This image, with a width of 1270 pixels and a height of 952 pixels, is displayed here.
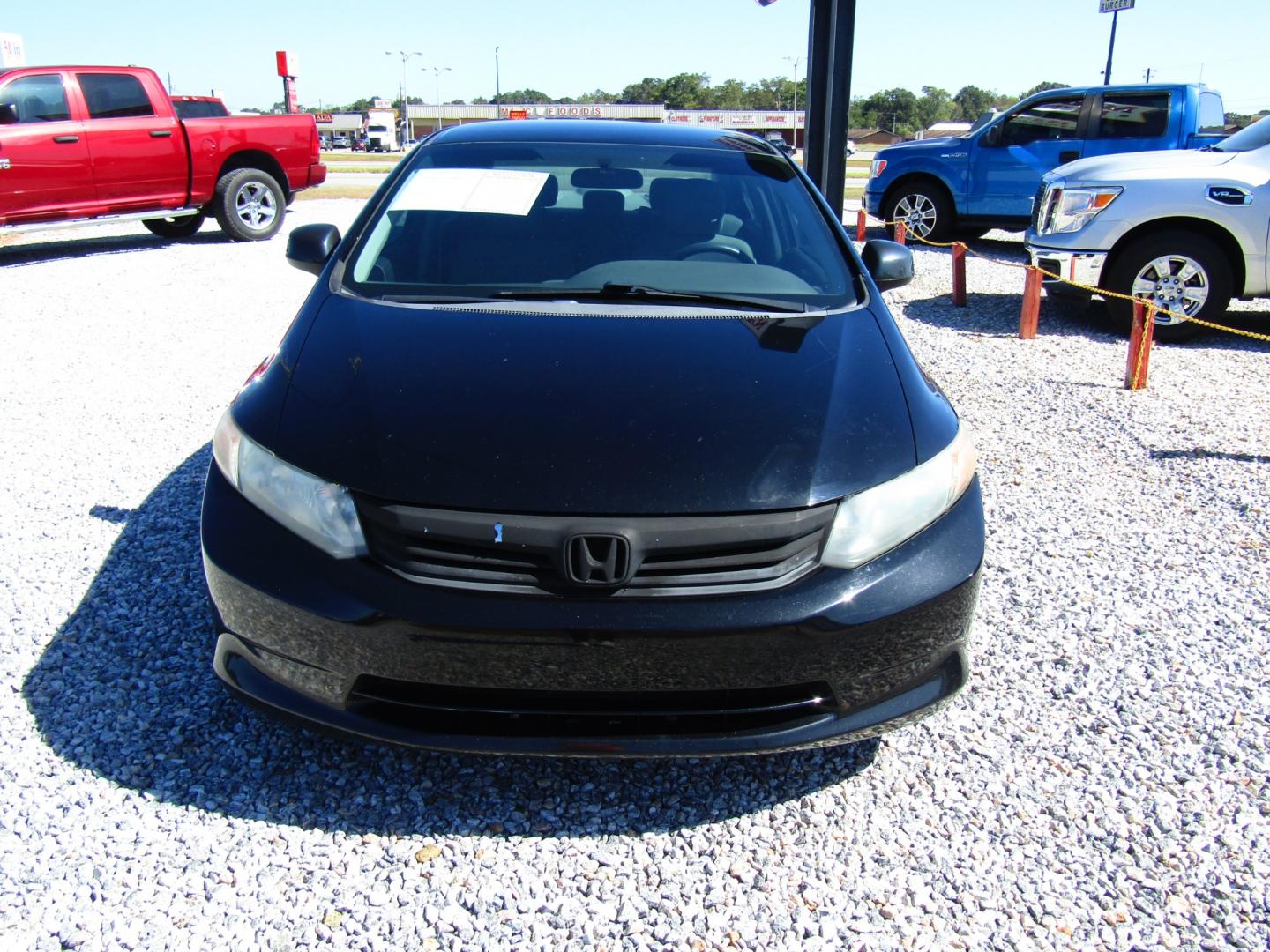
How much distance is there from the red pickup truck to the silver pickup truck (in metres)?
9.42

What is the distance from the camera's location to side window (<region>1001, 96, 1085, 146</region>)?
1241cm

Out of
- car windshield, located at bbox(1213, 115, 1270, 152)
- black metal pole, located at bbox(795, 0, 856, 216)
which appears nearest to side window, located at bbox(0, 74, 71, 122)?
black metal pole, located at bbox(795, 0, 856, 216)

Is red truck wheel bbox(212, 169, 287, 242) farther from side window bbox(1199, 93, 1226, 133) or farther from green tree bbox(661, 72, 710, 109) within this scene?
green tree bbox(661, 72, 710, 109)

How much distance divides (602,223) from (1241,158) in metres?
6.18

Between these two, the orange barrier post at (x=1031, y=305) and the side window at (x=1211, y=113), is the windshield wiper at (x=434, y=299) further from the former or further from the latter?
the side window at (x=1211, y=113)

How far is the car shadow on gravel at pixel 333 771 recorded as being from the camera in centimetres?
232

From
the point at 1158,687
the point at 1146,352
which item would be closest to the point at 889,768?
the point at 1158,687

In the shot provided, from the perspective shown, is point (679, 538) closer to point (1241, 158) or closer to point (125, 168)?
point (1241, 158)

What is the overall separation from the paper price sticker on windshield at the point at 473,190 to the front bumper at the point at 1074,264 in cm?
535

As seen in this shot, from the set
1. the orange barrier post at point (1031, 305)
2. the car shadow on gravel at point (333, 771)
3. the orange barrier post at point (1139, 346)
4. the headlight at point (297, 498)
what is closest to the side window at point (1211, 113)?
the orange barrier post at point (1031, 305)

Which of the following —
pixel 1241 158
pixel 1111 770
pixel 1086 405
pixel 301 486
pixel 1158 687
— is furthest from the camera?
pixel 1241 158

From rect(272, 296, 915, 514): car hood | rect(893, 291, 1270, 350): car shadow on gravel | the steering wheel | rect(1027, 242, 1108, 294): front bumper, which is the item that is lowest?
rect(893, 291, 1270, 350): car shadow on gravel

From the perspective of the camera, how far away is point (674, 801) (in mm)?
2396

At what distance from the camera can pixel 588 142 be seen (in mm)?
3621
